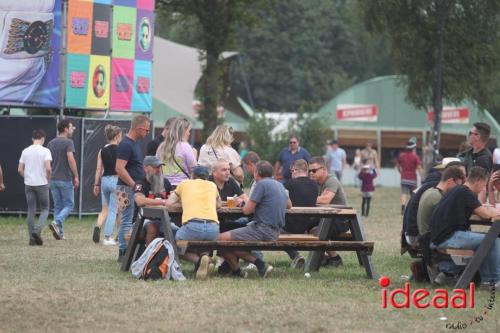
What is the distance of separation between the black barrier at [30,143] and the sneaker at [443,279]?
11355 millimetres

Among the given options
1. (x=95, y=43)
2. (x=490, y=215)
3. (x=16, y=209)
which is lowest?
(x=16, y=209)

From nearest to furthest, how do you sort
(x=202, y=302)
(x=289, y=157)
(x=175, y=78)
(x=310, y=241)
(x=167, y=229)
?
1. (x=202, y=302)
2. (x=167, y=229)
3. (x=310, y=241)
4. (x=289, y=157)
5. (x=175, y=78)

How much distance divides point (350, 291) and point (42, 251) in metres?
5.57

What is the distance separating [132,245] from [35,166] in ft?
14.1

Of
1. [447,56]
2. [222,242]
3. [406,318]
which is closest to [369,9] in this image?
[447,56]

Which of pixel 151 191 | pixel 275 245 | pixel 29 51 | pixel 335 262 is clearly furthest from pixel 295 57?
pixel 275 245

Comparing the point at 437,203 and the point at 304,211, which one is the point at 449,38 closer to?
the point at 304,211

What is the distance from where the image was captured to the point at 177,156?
1392cm

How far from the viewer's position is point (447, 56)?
35094 mm

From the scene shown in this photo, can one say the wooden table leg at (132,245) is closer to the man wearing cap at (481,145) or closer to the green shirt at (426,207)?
the green shirt at (426,207)

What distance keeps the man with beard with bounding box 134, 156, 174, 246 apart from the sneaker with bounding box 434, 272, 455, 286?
3064 millimetres

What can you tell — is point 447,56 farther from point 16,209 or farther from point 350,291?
point 350,291

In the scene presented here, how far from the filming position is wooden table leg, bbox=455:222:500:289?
1120cm

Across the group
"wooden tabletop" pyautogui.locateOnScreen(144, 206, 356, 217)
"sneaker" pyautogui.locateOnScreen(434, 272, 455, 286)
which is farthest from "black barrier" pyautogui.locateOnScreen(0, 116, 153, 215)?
"sneaker" pyautogui.locateOnScreen(434, 272, 455, 286)
